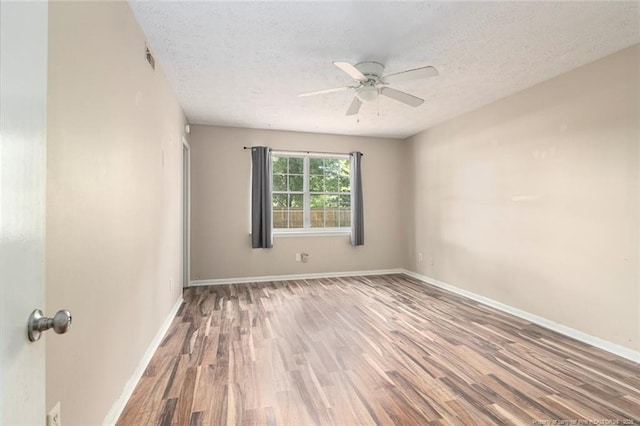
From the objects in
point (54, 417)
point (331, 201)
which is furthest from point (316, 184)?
point (54, 417)

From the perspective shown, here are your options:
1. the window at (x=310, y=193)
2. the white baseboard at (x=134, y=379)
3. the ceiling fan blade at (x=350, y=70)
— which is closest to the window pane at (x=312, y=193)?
the window at (x=310, y=193)

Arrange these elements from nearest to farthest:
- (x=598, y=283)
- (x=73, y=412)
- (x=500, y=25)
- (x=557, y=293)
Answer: (x=73, y=412) → (x=500, y=25) → (x=598, y=283) → (x=557, y=293)

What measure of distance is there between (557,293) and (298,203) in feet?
11.8

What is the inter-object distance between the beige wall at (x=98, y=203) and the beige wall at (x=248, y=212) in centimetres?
219

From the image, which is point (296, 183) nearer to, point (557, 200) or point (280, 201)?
point (280, 201)

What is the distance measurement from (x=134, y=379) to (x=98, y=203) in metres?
1.24

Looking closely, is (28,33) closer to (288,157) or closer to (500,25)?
(500,25)

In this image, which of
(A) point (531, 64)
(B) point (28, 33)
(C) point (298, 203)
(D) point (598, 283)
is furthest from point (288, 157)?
(B) point (28, 33)

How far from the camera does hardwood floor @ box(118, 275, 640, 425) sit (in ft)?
5.72

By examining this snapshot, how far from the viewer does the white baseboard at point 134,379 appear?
1635 mm

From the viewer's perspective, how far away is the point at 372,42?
236 centimetres

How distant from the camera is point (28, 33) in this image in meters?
0.62

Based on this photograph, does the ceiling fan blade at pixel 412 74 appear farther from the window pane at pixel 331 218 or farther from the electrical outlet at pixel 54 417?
the window pane at pixel 331 218

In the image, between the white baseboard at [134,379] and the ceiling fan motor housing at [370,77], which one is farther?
the ceiling fan motor housing at [370,77]
